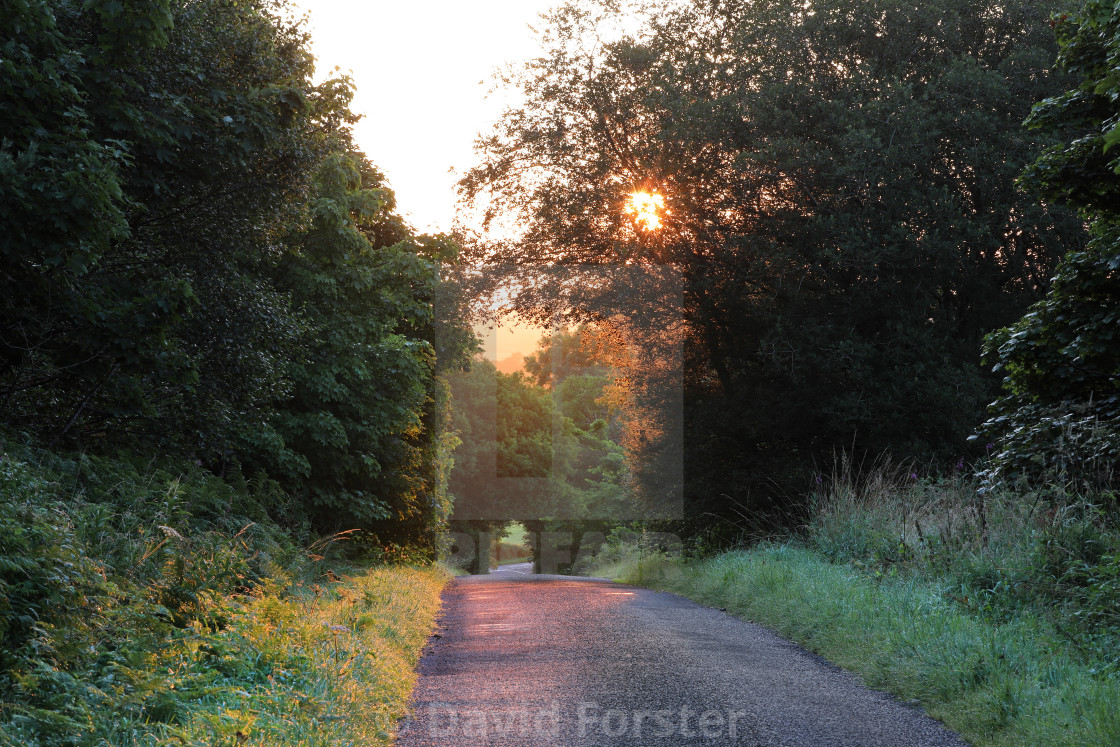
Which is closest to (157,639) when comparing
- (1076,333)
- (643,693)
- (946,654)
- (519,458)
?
(643,693)

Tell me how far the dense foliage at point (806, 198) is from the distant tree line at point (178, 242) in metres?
5.33

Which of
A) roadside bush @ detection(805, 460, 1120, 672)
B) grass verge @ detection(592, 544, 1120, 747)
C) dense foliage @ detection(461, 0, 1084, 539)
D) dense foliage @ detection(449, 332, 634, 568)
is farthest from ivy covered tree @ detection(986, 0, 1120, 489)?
dense foliage @ detection(449, 332, 634, 568)

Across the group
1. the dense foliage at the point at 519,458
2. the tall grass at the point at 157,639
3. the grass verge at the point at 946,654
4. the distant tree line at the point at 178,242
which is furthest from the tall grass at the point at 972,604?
the dense foliage at the point at 519,458

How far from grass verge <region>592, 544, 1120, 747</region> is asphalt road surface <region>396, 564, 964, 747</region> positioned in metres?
0.22

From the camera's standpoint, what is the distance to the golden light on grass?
17.8m

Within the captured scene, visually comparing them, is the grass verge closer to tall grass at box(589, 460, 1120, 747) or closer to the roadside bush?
tall grass at box(589, 460, 1120, 747)

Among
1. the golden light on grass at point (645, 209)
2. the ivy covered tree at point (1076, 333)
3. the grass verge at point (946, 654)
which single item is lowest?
the grass verge at point (946, 654)

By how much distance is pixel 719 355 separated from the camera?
63.4 ft

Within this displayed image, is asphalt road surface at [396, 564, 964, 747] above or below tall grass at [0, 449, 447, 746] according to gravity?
below

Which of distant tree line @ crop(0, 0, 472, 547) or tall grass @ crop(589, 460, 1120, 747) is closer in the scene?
tall grass @ crop(589, 460, 1120, 747)

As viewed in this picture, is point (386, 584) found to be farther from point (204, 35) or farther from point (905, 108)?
point (905, 108)

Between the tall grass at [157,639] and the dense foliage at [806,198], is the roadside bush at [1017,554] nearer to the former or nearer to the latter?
the tall grass at [157,639]

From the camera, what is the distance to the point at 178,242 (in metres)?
11.5

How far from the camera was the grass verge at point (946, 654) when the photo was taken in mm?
4871
